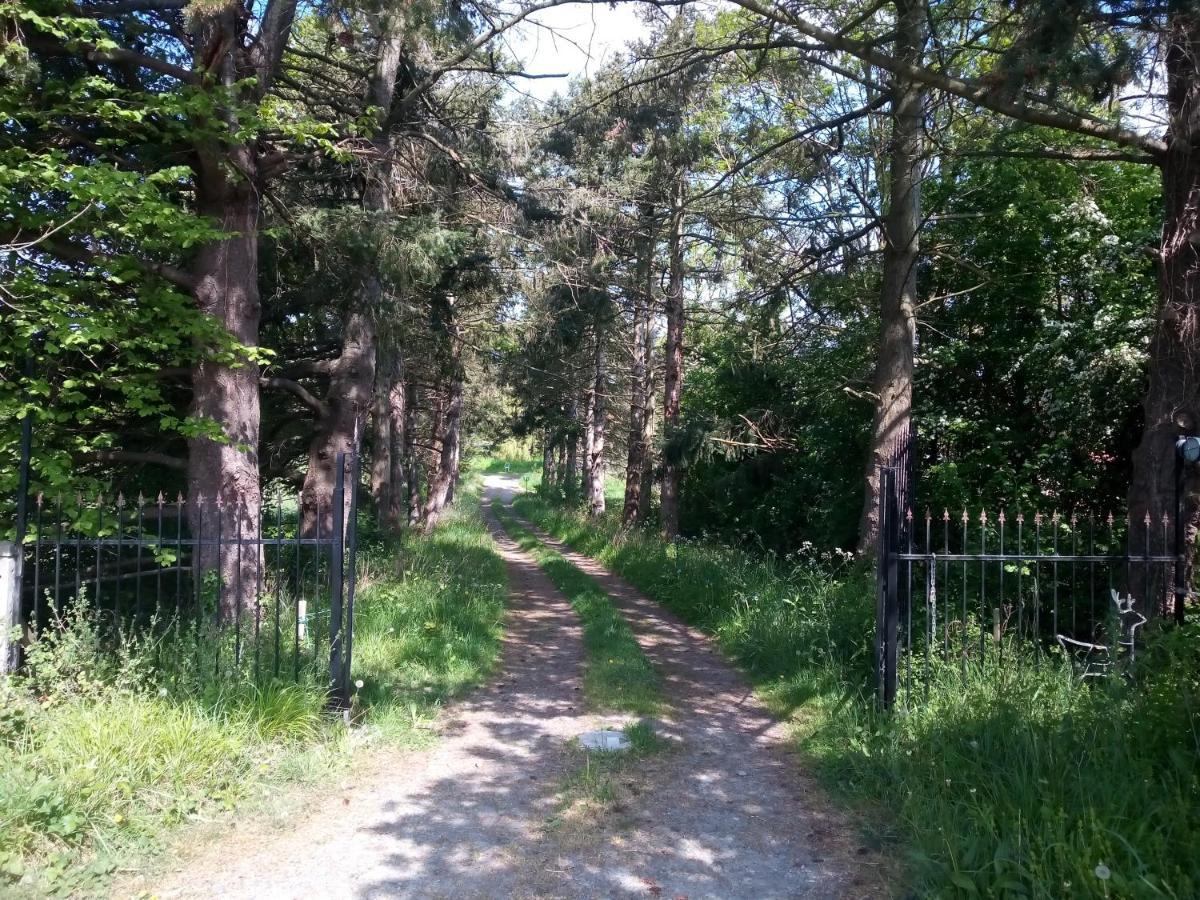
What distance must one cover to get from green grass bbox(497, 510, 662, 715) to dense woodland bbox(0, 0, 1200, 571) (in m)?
3.09

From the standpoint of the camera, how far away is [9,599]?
604 centimetres

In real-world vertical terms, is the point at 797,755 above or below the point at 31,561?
below

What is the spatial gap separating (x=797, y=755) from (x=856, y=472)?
318 inches

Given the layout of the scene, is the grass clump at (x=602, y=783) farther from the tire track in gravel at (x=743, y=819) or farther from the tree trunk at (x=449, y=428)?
the tree trunk at (x=449, y=428)

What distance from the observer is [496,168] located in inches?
507

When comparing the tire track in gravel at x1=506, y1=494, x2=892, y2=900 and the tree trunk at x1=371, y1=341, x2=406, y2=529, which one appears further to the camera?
the tree trunk at x1=371, y1=341, x2=406, y2=529

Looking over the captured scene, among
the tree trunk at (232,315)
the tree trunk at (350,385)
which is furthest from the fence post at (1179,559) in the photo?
the tree trunk at (350,385)

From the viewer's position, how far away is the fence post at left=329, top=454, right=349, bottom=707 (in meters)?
6.15

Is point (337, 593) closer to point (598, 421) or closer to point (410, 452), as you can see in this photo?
point (598, 421)

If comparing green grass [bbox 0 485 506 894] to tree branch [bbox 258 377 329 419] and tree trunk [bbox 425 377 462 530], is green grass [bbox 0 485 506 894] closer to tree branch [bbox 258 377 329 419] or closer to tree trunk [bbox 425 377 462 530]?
tree branch [bbox 258 377 329 419]

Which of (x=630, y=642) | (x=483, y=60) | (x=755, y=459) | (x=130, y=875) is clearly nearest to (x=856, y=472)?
(x=755, y=459)

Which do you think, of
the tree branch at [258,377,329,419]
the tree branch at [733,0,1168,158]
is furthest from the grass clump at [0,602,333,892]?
the tree branch at [733,0,1168,158]

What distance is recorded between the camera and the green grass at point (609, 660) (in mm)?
7652

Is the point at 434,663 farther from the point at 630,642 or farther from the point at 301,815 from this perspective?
the point at 301,815
